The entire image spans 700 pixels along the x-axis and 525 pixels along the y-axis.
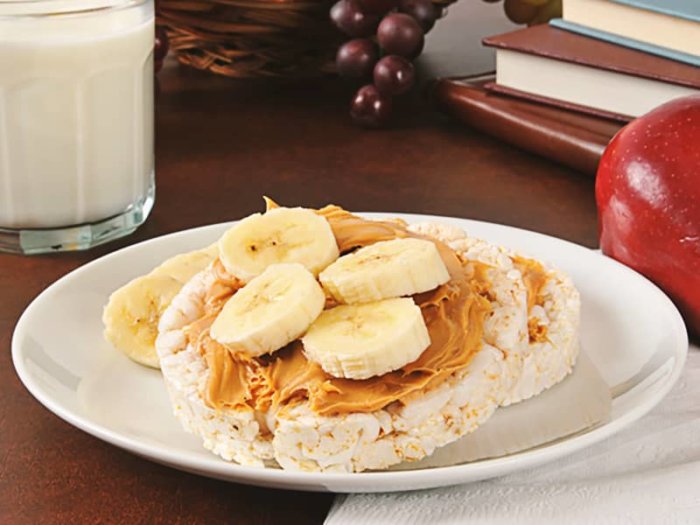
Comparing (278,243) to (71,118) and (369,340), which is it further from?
(71,118)

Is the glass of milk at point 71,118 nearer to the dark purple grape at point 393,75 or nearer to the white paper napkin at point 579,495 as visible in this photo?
the dark purple grape at point 393,75

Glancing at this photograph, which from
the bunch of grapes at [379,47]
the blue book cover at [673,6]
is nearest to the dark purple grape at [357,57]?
the bunch of grapes at [379,47]

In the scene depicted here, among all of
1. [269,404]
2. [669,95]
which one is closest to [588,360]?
[269,404]

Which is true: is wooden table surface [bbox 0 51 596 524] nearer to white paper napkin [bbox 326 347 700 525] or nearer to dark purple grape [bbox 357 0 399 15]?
white paper napkin [bbox 326 347 700 525]

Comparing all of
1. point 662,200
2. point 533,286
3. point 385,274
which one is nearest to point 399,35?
point 662,200

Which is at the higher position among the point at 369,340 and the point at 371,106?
the point at 369,340

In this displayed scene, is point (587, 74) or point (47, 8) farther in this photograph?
point (587, 74)

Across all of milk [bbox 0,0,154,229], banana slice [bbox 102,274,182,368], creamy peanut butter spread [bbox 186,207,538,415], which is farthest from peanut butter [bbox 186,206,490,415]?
milk [bbox 0,0,154,229]
